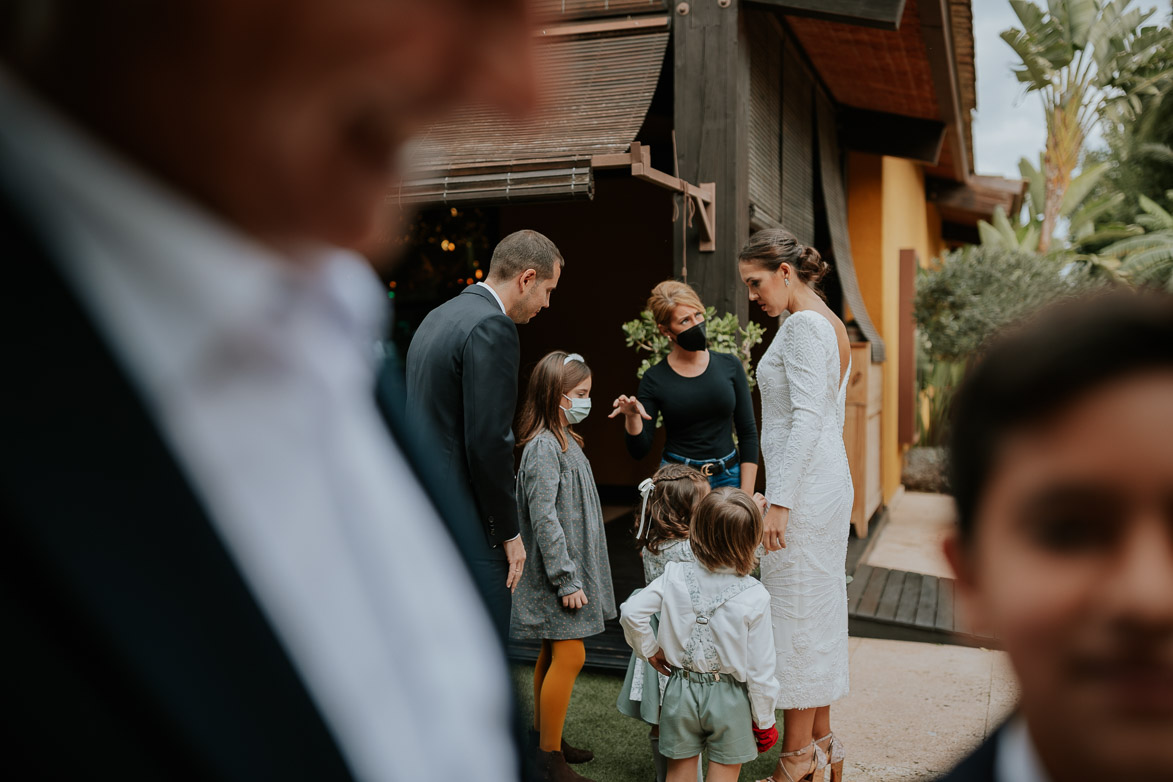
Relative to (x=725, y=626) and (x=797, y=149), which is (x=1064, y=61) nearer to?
(x=797, y=149)

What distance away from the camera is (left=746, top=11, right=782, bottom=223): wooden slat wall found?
522 cm

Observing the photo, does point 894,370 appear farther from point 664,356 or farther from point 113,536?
point 113,536

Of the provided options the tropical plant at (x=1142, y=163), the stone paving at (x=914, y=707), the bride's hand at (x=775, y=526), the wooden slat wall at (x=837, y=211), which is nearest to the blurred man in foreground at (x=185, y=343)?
the bride's hand at (x=775, y=526)

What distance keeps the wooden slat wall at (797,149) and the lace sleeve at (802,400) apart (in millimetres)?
3161

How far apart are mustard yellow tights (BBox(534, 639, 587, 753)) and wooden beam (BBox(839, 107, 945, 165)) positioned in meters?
5.66

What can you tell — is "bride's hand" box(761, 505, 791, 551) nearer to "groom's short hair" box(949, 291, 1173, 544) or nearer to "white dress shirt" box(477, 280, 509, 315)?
"white dress shirt" box(477, 280, 509, 315)

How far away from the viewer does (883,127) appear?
7.85 meters

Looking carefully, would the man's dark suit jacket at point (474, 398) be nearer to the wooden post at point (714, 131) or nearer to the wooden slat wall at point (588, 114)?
the wooden slat wall at point (588, 114)

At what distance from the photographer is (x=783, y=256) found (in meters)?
3.34

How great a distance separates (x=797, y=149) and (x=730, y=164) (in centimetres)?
216

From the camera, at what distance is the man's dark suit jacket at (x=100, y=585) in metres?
0.33

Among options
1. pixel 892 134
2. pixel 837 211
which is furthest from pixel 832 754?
pixel 892 134

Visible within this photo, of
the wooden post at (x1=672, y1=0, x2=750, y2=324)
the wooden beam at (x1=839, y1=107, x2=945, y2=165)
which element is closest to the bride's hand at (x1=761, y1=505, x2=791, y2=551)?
the wooden post at (x1=672, y1=0, x2=750, y2=324)

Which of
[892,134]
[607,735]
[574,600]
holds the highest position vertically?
[892,134]
